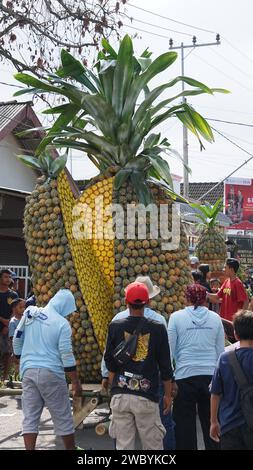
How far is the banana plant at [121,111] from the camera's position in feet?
27.4

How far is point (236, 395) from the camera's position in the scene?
4.91 m

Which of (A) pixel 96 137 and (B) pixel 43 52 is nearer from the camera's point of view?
(A) pixel 96 137

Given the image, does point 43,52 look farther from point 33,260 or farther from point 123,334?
point 123,334

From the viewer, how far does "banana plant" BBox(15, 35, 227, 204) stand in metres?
8.34

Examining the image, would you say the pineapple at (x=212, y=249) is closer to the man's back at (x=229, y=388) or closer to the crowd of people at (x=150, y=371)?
the crowd of people at (x=150, y=371)

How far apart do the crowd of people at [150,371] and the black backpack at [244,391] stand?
38mm

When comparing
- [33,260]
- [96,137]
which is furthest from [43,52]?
[33,260]

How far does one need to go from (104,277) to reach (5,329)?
3373 mm

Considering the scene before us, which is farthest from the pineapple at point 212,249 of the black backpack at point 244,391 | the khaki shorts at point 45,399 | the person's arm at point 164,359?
the black backpack at point 244,391

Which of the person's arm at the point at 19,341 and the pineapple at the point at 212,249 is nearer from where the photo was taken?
the person's arm at the point at 19,341

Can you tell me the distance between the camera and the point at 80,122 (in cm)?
922

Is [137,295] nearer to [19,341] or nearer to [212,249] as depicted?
[19,341]

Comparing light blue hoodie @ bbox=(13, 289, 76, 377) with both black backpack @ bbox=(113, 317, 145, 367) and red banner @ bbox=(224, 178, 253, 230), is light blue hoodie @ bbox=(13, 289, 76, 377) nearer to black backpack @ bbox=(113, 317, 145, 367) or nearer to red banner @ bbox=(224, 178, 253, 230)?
black backpack @ bbox=(113, 317, 145, 367)

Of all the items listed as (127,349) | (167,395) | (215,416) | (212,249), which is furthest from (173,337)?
(212,249)
